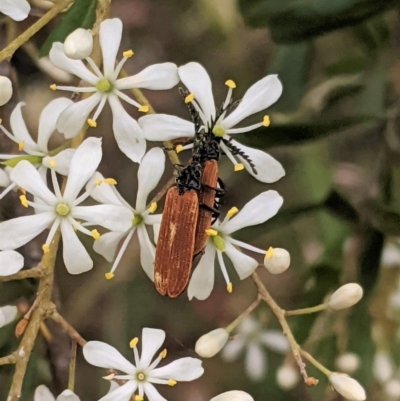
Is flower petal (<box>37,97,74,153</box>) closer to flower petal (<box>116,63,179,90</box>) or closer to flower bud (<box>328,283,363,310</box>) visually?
flower petal (<box>116,63,179,90</box>)

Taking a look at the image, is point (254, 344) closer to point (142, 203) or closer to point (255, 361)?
point (255, 361)

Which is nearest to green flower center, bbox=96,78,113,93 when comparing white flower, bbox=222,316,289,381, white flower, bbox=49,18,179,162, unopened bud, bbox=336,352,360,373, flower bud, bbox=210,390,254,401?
white flower, bbox=49,18,179,162

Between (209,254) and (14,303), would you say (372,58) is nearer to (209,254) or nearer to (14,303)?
(209,254)

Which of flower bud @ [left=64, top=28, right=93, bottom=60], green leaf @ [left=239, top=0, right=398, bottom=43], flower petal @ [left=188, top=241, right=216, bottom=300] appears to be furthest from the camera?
green leaf @ [left=239, top=0, right=398, bottom=43]

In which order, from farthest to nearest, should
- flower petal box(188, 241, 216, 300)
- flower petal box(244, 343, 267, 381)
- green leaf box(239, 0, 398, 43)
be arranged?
flower petal box(244, 343, 267, 381) → green leaf box(239, 0, 398, 43) → flower petal box(188, 241, 216, 300)

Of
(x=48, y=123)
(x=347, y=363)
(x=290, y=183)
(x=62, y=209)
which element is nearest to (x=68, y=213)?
(x=62, y=209)
